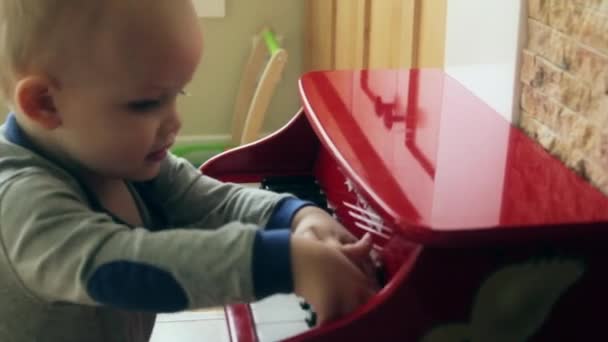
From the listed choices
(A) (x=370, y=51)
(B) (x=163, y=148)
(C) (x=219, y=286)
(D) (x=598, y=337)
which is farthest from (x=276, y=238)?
(A) (x=370, y=51)

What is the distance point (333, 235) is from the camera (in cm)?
90

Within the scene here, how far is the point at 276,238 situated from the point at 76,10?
28cm

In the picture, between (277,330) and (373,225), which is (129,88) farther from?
(277,330)

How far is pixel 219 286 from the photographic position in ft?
2.45

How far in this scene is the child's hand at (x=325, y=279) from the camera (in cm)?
76

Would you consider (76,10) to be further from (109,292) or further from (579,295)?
(579,295)

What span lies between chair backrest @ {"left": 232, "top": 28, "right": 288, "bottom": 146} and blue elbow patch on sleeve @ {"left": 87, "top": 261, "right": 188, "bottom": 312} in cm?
178

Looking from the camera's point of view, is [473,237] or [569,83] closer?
[473,237]

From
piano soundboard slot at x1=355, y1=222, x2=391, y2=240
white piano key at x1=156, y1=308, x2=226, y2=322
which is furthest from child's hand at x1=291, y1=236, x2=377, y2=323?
white piano key at x1=156, y1=308, x2=226, y2=322

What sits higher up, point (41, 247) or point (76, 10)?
point (76, 10)

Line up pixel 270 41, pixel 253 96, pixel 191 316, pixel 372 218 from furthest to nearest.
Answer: pixel 253 96 → pixel 270 41 → pixel 191 316 → pixel 372 218

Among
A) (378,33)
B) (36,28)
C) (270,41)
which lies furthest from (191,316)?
(36,28)

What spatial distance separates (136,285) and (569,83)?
504 millimetres

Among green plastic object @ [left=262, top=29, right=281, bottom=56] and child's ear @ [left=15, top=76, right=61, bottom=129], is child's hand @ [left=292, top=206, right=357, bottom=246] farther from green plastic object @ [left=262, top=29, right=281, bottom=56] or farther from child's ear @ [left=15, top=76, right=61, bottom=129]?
green plastic object @ [left=262, top=29, right=281, bottom=56]
